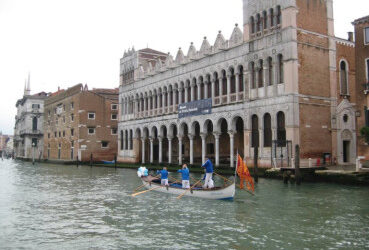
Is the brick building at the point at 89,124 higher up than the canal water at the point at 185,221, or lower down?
higher up

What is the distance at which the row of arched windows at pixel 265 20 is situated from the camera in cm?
2936

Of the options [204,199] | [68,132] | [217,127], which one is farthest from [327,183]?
[68,132]

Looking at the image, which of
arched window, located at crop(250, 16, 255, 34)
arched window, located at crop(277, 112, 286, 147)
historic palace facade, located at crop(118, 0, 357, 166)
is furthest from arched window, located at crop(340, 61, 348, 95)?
arched window, located at crop(250, 16, 255, 34)

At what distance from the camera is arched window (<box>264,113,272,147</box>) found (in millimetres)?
29172

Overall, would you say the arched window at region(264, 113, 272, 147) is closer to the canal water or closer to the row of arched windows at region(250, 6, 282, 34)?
the row of arched windows at region(250, 6, 282, 34)

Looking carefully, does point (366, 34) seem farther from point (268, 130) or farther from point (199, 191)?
point (199, 191)

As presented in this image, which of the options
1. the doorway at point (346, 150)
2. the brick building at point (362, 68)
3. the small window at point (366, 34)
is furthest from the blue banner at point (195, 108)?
the small window at point (366, 34)

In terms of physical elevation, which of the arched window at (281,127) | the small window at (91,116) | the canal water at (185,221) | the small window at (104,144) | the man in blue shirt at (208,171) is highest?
the small window at (91,116)

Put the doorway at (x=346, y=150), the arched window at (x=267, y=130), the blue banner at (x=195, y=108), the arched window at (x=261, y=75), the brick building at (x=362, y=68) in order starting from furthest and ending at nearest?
the blue banner at (x=195, y=108), the doorway at (x=346, y=150), the arched window at (x=261, y=75), the arched window at (x=267, y=130), the brick building at (x=362, y=68)

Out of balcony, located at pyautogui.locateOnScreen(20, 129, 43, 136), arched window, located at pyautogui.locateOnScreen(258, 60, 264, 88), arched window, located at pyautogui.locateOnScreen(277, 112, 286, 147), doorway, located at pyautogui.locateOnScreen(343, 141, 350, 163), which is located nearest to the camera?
arched window, located at pyautogui.locateOnScreen(277, 112, 286, 147)

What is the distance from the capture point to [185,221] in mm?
12461

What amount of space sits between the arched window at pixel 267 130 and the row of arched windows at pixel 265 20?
6783 mm

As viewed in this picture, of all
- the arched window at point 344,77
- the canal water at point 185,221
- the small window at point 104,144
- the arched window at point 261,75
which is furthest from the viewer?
the small window at point 104,144

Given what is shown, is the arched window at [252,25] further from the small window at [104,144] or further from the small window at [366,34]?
the small window at [104,144]
